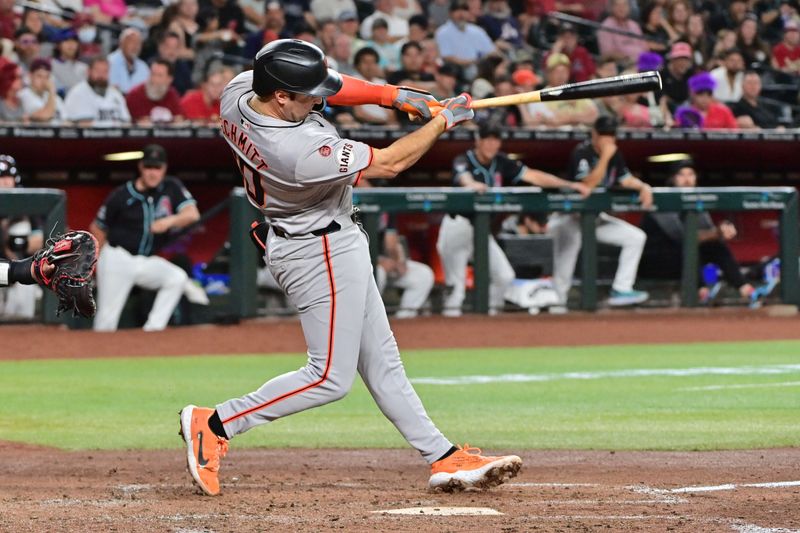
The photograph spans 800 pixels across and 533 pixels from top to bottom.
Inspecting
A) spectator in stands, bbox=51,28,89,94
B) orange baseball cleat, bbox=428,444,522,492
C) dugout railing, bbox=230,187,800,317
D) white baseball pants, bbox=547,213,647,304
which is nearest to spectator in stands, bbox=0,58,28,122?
spectator in stands, bbox=51,28,89,94

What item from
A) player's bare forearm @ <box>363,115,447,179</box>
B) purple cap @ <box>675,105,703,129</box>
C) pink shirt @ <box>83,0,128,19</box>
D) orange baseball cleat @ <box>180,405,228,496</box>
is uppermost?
player's bare forearm @ <box>363,115,447,179</box>

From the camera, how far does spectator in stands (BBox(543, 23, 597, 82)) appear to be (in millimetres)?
16531

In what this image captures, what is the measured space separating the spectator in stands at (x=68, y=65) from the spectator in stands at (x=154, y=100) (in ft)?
2.07

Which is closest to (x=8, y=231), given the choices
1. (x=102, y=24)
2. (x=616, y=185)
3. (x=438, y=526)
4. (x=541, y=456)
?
(x=102, y=24)

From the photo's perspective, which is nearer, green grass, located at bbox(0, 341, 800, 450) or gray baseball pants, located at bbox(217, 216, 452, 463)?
gray baseball pants, located at bbox(217, 216, 452, 463)

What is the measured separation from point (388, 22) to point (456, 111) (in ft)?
36.0

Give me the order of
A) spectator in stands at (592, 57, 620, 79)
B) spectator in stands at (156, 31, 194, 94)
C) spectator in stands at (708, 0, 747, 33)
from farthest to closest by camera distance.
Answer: spectator in stands at (708, 0, 747, 33)
spectator in stands at (592, 57, 620, 79)
spectator in stands at (156, 31, 194, 94)

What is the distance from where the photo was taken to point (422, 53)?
49.3 feet

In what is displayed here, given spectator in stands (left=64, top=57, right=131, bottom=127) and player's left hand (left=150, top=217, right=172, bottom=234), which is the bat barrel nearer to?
player's left hand (left=150, top=217, right=172, bottom=234)

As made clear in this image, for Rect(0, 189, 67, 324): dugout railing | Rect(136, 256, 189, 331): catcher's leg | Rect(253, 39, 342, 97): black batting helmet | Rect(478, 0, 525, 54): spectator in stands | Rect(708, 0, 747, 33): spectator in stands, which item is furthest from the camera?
Rect(708, 0, 747, 33): spectator in stands

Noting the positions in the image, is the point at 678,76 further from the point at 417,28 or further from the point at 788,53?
the point at 417,28

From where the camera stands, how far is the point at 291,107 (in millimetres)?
4754

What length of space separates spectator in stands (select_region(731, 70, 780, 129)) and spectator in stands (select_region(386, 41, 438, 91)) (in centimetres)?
372

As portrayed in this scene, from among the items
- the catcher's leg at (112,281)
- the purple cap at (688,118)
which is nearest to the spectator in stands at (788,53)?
the purple cap at (688,118)
